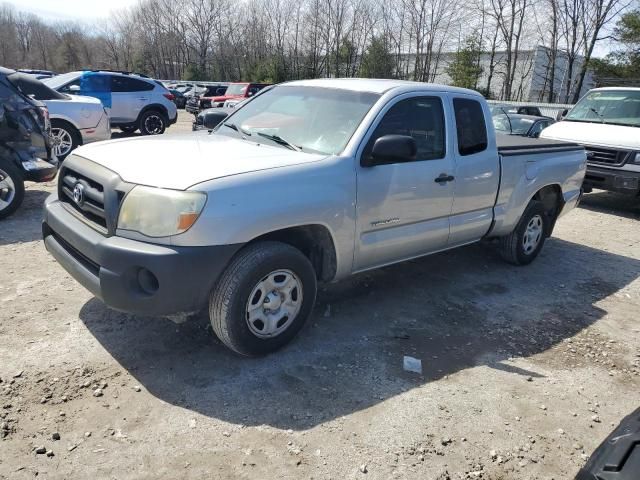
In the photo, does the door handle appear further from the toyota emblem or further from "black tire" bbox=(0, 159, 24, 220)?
"black tire" bbox=(0, 159, 24, 220)

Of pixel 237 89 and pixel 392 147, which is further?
pixel 237 89

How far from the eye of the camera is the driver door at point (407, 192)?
12.4 feet

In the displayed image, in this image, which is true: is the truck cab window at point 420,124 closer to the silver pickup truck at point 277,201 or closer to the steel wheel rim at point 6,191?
the silver pickup truck at point 277,201

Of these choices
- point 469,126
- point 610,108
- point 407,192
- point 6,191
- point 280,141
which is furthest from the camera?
point 610,108

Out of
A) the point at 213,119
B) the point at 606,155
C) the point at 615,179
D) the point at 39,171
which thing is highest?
the point at 213,119

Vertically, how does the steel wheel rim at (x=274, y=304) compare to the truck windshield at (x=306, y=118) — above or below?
below

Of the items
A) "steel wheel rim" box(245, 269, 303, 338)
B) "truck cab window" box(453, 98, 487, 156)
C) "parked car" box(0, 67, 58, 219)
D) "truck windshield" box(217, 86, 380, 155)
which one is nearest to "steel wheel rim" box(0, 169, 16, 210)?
"parked car" box(0, 67, 58, 219)

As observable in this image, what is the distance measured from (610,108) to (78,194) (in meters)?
9.90

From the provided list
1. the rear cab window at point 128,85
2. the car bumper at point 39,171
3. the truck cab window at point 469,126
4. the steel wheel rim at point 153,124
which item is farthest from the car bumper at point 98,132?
the truck cab window at point 469,126

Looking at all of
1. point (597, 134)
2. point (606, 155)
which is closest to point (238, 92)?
point (597, 134)

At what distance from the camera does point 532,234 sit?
19.5 ft

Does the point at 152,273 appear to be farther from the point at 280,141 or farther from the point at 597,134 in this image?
the point at 597,134

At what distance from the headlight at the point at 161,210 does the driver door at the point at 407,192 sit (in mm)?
1279

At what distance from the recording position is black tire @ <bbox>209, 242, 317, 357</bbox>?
3.11 metres
